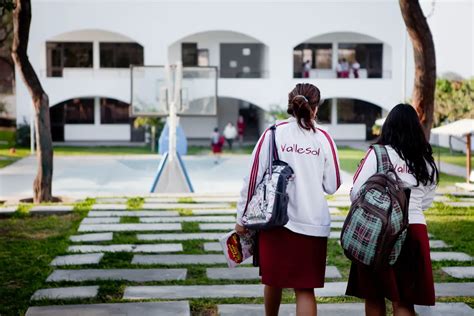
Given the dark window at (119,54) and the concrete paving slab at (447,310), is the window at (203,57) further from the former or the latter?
the concrete paving slab at (447,310)

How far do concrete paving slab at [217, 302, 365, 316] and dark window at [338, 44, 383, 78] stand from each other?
30.7 meters

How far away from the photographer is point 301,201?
4574 mm

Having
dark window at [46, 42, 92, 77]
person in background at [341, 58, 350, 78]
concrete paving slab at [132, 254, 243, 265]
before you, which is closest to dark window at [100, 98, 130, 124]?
dark window at [46, 42, 92, 77]

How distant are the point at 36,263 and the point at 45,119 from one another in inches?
229

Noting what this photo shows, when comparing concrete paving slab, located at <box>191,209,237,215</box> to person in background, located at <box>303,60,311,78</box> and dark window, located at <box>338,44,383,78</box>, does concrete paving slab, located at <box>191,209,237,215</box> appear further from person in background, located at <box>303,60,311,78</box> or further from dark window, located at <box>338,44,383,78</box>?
dark window, located at <box>338,44,383,78</box>

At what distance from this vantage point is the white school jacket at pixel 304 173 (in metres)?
4.56

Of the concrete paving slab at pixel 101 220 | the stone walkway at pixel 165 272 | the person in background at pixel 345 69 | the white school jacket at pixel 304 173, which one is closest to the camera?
the white school jacket at pixel 304 173

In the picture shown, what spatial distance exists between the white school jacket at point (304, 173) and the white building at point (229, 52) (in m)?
25.6

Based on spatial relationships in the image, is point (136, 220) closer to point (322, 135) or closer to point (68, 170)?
point (322, 135)

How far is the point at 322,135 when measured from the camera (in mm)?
4707

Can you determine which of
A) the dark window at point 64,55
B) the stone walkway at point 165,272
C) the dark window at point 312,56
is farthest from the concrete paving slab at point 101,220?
the dark window at point 312,56

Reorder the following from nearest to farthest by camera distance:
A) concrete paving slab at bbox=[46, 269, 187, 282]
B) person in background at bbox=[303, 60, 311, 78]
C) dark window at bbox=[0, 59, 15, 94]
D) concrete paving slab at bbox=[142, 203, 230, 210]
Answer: concrete paving slab at bbox=[46, 269, 187, 282] → concrete paving slab at bbox=[142, 203, 230, 210] → person in background at bbox=[303, 60, 311, 78] → dark window at bbox=[0, 59, 15, 94]

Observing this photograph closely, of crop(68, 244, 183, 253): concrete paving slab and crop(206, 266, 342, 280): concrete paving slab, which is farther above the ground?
crop(206, 266, 342, 280): concrete paving slab

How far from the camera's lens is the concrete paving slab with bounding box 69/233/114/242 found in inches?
359
